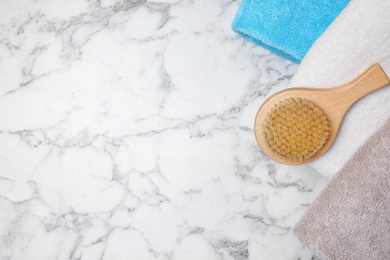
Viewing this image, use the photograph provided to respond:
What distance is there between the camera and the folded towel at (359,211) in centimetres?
54

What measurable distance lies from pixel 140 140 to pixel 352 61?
40 cm

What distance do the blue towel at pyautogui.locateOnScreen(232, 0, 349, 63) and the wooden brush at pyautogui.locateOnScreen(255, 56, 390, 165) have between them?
0.12 m

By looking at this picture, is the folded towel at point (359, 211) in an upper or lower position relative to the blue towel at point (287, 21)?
lower

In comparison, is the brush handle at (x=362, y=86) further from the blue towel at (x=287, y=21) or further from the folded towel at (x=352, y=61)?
the blue towel at (x=287, y=21)

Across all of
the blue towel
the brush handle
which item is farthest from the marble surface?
the brush handle

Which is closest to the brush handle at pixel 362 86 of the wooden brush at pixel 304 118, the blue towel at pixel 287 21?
the wooden brush at pixel 304 118

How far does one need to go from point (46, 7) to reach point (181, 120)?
0.34 metres

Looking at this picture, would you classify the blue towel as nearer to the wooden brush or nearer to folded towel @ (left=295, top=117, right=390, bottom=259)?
the wooden brush

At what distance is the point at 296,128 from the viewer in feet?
2.20

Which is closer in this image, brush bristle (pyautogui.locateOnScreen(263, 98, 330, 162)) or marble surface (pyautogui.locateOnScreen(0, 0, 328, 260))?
brush bristle (pyautogui.locateOnScreen(263, 98, 330, 162))

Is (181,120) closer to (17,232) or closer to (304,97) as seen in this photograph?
(304,97)

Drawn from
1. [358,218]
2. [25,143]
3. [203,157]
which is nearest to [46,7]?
[25,143]

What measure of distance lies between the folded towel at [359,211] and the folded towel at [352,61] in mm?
104

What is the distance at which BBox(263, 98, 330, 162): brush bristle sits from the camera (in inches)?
26.2
